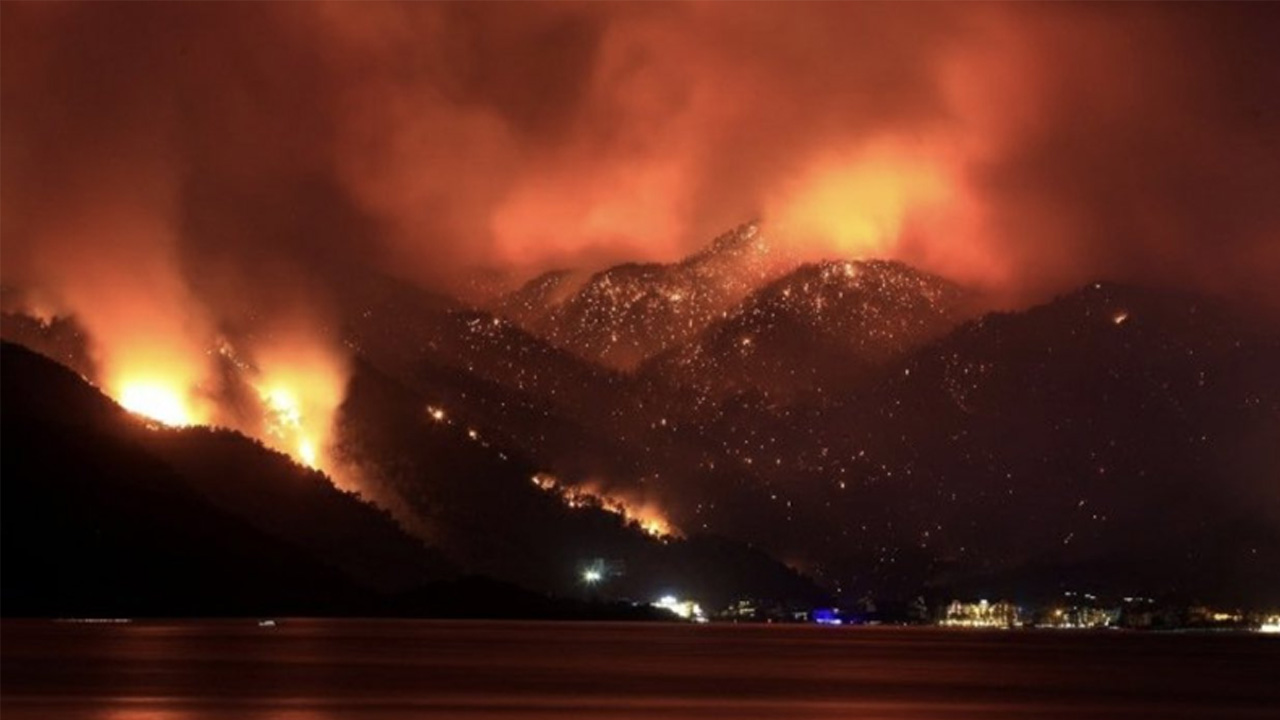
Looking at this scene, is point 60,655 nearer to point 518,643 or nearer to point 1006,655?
point 518,643

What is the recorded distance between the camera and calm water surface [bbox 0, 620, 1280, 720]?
3135 inches

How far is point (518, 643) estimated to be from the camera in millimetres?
163250

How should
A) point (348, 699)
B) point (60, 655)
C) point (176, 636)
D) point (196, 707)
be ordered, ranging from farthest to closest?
point (176, 636)
point (60, 655)
point (348, 699)
point (196, 707)

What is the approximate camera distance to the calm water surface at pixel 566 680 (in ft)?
261

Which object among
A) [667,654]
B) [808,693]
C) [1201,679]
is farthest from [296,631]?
[808,693]

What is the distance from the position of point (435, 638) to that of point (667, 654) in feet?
105

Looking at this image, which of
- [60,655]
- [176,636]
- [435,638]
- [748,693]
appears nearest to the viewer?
[748,693]

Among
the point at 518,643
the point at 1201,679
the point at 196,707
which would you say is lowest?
the point at 196,707

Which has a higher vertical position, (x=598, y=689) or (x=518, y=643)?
(x=518, y=643)

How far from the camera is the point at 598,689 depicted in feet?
308

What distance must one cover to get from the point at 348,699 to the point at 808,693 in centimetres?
1998

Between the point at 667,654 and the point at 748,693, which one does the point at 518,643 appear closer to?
the point at 667,654

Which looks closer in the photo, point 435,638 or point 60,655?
point 60,655

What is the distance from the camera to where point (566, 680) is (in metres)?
102
